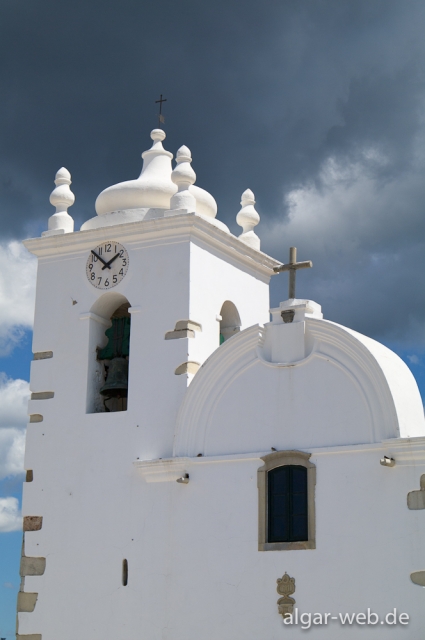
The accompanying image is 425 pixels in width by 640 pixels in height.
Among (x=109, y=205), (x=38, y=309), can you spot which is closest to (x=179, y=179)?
(x=109, y=205)

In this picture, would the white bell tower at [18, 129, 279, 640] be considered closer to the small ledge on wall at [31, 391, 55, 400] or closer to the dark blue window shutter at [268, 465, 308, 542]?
the small ledge on wall at [31, 391, 55, 400]

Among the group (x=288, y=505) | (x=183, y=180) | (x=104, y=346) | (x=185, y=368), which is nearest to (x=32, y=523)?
(x=104, y=346)

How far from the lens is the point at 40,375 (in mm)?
16531

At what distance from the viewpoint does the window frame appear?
13.4 meters

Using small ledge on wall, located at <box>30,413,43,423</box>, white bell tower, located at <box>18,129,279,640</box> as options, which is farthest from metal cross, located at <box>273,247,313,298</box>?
small ledge on wall, located at <box>30,413,43,423</box>

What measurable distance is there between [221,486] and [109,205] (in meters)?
5.35

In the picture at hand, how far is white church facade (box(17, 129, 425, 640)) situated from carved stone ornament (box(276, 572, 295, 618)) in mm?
18

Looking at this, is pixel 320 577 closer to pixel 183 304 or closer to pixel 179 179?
pixel 183 304

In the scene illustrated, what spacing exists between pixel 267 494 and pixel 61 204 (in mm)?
6338

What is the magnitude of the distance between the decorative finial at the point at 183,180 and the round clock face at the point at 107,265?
1.13m

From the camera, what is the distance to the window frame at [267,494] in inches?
527

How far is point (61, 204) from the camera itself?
17266 mm

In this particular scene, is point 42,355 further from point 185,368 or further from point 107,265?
point 185,368

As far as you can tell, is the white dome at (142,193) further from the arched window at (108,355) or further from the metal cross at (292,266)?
the metal cross at (292,266)
